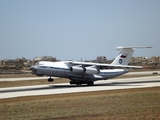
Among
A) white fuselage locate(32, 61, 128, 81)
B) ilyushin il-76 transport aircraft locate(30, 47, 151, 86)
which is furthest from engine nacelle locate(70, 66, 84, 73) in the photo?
white fuselage locate(32, 61, 128, 81)

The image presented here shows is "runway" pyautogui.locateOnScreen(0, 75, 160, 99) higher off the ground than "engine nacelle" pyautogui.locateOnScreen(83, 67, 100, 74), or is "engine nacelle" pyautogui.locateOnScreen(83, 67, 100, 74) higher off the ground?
"engine nacelle" pyautogui.locateOnScreen(83, 67, 100, 74)

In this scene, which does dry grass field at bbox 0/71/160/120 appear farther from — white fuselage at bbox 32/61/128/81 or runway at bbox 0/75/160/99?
white fuselage at bbox 32/61/128/81

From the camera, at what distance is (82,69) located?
117ft

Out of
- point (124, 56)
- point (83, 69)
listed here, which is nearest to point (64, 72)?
point (83, 69)

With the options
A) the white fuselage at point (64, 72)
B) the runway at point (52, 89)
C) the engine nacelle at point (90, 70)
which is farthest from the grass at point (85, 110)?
the engine nacelle at point (90, 70)

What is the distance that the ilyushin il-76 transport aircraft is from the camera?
34281 millimetres

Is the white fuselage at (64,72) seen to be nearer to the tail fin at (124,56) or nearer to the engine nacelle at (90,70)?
the engine nacelle at (90,70)

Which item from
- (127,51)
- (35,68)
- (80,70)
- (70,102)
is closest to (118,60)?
(127,51)

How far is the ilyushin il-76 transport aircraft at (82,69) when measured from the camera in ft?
112

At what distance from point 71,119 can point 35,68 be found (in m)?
20.9

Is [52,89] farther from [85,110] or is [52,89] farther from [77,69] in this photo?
[85,110]

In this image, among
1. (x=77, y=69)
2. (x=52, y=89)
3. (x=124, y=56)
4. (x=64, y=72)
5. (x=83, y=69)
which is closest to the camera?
(x=52, y=89)

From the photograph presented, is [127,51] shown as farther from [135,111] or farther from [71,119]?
[71,119]

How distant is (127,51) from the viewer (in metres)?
38.8
